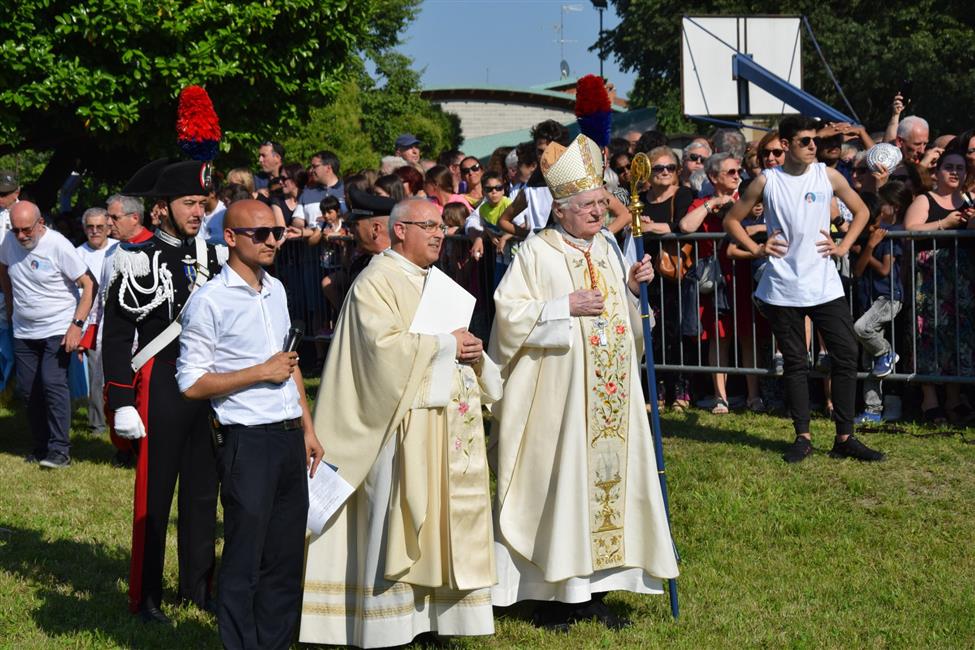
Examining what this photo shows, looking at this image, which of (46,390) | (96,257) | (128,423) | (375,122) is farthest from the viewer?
(375,122)

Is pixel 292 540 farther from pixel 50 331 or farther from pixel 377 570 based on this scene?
pixel 50 331

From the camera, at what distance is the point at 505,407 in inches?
245

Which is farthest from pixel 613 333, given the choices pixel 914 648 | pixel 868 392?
pixel 868 392

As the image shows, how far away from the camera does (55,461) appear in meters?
10.4

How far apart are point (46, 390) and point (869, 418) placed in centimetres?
626

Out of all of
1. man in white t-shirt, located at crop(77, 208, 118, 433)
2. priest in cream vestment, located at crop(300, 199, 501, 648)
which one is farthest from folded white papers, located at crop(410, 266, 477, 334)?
man in white t-shirt, located at crop(77, 208, 118, 433)

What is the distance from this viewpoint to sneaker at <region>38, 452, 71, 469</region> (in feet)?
34.1

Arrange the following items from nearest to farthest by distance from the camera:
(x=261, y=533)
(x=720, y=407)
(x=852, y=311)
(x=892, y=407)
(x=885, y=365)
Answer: (x=261, y=533)
(x=885, y=365)
(x=892, y=407)
(x=852, y=311)
(x=720, y=407)

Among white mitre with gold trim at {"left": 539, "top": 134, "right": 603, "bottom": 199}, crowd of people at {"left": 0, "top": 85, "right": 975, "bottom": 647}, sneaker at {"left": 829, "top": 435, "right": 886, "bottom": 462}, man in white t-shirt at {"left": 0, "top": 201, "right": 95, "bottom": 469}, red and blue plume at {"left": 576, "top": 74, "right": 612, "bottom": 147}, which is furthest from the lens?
man in white t-shirt at {"left": 0, "top": 201, "right": 95, "bottom": 469}

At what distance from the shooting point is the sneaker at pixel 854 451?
8344 millimetres

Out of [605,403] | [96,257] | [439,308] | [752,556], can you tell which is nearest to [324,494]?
[439,308]

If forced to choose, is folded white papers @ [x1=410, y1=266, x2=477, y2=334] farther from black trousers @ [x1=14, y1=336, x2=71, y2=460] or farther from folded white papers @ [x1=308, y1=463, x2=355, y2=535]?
black trousers @ [x1=14, y1=336, x2=71, y2=460]

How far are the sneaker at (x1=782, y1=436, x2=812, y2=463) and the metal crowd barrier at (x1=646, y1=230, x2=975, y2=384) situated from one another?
1.10 m

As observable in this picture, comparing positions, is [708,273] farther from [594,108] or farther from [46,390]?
[46,390]
